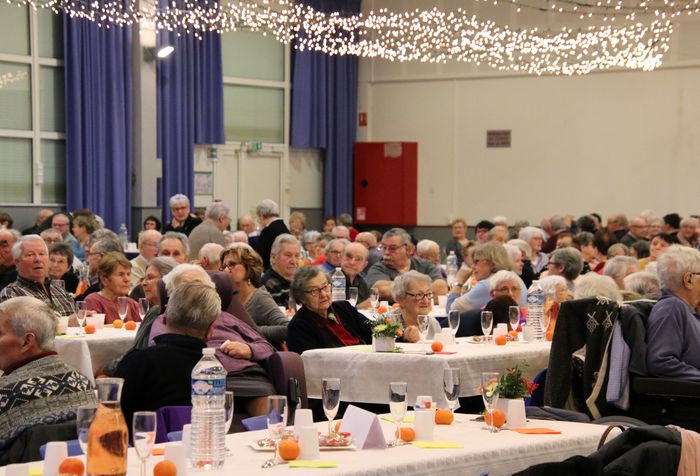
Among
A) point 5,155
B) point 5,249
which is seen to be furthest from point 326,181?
point 5,249

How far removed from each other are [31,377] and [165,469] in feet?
3.59

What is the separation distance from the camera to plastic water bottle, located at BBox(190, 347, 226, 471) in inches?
132

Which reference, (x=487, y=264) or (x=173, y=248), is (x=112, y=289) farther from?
(x=487, y=264)

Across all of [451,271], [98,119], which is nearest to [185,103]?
[98,119]

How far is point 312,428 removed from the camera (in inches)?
137

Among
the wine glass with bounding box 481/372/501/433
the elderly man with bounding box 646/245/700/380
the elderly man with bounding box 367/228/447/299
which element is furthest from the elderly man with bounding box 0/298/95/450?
the elderly man with bounding box 367/228/447/299

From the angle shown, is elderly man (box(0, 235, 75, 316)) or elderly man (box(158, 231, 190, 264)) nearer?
elderly man (box(0, 235, 75, 316))

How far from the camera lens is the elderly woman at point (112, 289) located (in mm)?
7301

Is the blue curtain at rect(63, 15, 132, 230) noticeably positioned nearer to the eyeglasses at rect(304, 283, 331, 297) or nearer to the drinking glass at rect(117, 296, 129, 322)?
the drinking glass at rect(117, 296, 129, 322)

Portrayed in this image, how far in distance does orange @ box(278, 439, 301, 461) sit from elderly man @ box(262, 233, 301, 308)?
4626 mm

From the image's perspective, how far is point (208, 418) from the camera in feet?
11.2

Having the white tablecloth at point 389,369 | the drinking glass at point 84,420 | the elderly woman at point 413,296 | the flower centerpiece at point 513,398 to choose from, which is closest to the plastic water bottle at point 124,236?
the elderly woman at point 413,296

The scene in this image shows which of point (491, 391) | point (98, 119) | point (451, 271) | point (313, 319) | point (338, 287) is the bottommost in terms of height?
point (451, 271)

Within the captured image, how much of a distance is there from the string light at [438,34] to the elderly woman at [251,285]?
628 cm
